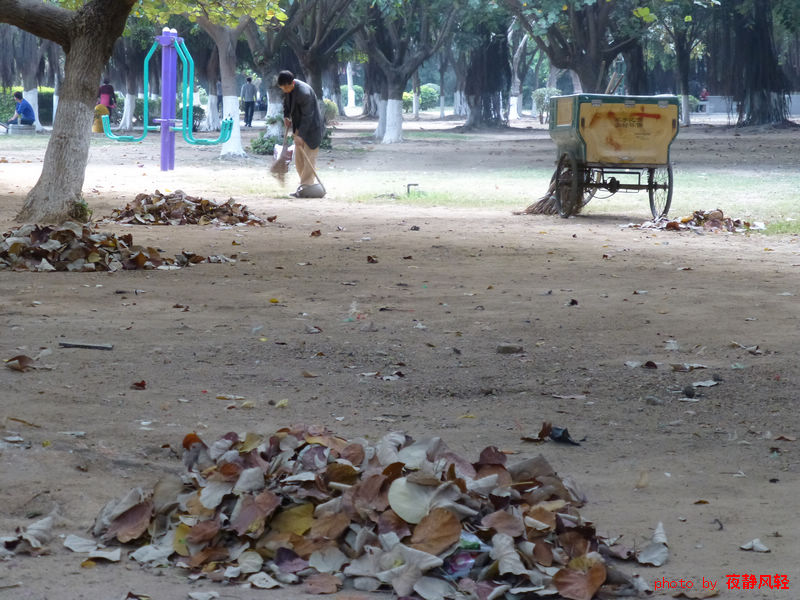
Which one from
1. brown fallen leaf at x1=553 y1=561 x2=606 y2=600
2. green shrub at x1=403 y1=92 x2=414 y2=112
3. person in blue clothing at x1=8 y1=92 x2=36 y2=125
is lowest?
brown fallen leaf at x1=553 y1=561 x2=606 y2=600

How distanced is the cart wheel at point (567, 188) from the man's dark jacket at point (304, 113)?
371 cm

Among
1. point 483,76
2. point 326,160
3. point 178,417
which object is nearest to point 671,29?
point 483,76

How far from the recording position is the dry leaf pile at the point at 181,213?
12.7 metres

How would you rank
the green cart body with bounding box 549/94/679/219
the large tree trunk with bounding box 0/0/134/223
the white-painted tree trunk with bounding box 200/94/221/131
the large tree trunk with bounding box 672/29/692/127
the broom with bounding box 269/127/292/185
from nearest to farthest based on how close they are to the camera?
1. the large tree trunk with bounding box 0/0/134/223
2. the green cart body with bounding box 549/94/679/219
3. the broom with bounding box 269/127/292/185
4. the white-painted tree trunk with bounding box 200/94/221/131
5. the large tree trunk with bounding box 672/29/692/127

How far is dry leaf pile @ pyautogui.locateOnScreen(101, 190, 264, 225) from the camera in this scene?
41.6ft

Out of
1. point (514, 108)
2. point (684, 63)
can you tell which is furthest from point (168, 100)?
point (514, 108)

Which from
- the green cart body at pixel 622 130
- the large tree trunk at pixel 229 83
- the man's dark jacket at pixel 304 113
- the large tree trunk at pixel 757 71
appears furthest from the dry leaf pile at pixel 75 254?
the large tree trunk at pixel 757 71

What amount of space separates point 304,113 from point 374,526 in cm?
1285

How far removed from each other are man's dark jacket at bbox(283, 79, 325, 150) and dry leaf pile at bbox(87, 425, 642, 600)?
12.3 m

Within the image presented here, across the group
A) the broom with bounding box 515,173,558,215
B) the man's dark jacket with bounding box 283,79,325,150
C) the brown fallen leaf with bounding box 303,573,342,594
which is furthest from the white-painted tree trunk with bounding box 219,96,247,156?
the brown fallen leaf with bounding box 303,573,342,594

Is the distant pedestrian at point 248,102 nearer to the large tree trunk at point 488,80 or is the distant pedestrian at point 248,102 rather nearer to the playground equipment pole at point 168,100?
the large tree trunk at point 488,80

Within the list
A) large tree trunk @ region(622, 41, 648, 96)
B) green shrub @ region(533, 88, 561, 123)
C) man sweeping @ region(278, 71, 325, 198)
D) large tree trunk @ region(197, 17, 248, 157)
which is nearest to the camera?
man sweeping @ region(278, 71, 325, 198)

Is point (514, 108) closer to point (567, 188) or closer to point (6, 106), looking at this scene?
point (6, 106)

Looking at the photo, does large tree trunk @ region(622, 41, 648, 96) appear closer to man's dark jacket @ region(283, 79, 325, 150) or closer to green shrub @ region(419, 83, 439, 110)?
man's dark jacket @ region(283, 79, 325, 150)
